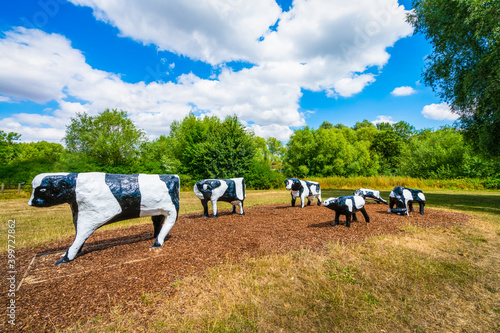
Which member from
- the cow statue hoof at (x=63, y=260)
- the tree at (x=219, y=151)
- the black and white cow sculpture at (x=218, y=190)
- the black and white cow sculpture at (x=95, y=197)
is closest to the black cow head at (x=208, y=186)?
the black and white cow sculpture at (x=218, y=190)

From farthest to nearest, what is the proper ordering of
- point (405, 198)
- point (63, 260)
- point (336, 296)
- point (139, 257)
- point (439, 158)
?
1. point (439, 158)
2. point (405, 198)
3. point (139, 257)
4. point (63, 260)
5. point (336, 296)

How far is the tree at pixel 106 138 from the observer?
27.9m

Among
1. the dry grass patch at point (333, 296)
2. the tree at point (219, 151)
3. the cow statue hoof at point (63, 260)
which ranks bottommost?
the dry grass patch at point (333, 296)

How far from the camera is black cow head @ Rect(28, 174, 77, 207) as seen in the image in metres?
4.11

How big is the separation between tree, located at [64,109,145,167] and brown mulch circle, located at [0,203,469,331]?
24.8 meters

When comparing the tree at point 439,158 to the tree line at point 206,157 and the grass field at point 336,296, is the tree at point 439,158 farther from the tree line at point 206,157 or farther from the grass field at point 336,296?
the grass field at point 336,296

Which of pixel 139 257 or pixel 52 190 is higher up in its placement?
pixel 52 190

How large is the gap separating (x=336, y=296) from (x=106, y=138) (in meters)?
31.5

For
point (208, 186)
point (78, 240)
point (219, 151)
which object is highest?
point (219, 151)

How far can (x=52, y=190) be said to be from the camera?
4.15m

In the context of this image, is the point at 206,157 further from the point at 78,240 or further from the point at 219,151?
the point at 78,240

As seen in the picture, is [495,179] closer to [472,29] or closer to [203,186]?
[472,29]

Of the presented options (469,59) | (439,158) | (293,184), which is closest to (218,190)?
(293,184)

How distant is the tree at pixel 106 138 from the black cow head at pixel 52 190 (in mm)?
25855
